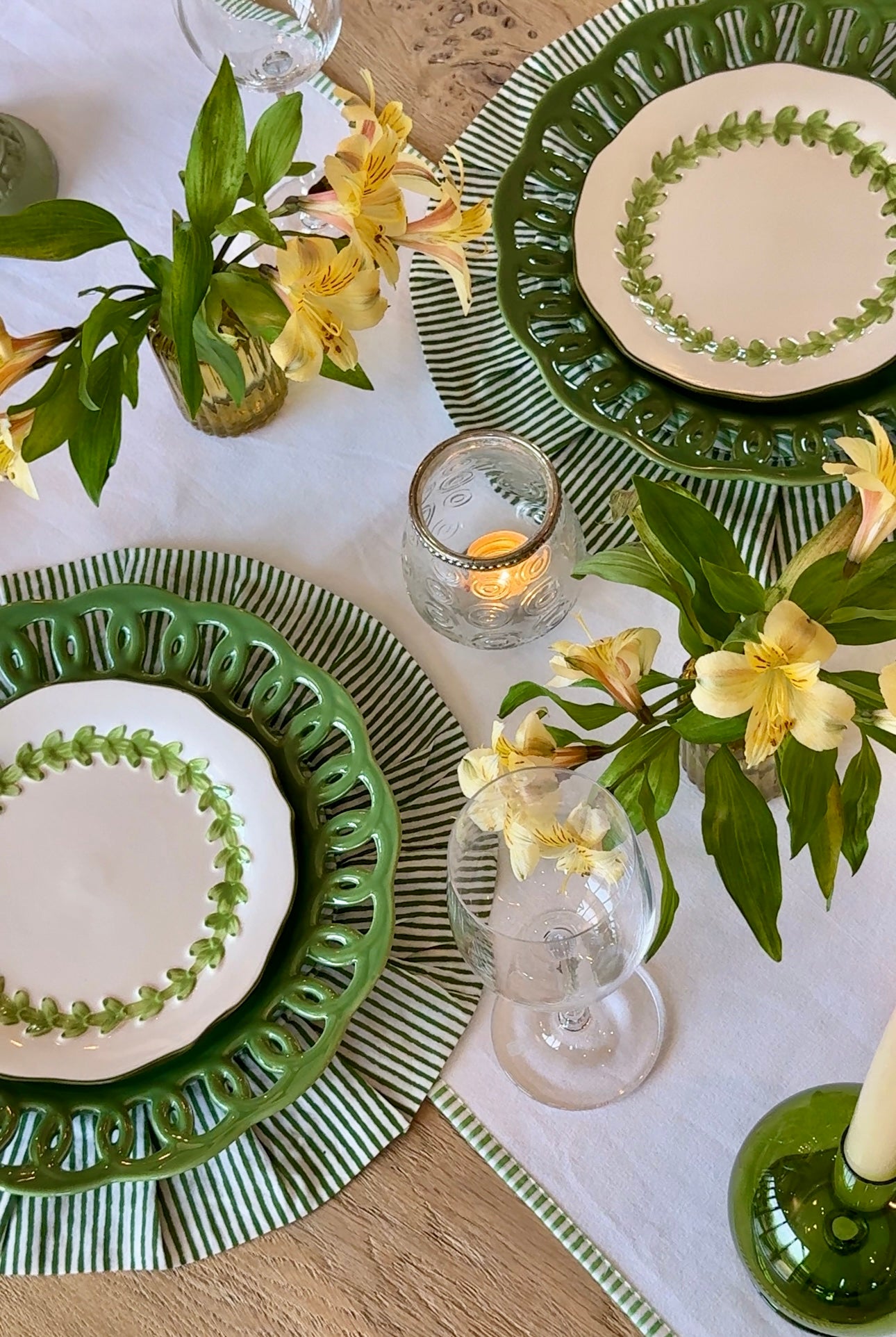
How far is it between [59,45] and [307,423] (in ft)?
1.32

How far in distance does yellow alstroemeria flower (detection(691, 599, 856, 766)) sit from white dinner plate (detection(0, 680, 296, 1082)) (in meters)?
0.29

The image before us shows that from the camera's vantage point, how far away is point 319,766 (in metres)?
0.72

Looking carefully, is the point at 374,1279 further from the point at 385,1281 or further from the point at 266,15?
the point at 266,15

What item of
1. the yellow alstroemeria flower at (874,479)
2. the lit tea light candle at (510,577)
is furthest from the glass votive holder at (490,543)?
the yellow alstroemeria flower at (874,479)

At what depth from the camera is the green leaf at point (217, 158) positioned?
0.61m

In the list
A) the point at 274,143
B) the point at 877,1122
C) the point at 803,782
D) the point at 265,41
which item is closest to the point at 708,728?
the point at 803,782

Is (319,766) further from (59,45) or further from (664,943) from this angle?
(59,45)

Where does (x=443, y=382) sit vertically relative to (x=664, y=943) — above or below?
above

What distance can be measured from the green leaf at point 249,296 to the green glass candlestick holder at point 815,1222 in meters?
0.48

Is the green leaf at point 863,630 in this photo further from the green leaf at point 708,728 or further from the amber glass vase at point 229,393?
the amber glass vase at point 229,393

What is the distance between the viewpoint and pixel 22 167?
89 centimetres

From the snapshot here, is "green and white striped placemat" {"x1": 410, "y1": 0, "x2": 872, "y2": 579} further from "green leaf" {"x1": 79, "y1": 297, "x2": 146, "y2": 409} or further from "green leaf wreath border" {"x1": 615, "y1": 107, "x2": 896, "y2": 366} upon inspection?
"green leaf" {"x1": 79, "y1": 297, "x2": 146, "y2": 409}

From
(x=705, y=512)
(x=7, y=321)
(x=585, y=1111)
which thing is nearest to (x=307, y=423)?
(x=7, y=321)

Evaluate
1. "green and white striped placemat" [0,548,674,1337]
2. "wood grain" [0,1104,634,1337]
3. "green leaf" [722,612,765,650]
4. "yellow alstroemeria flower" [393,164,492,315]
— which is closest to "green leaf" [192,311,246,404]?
"yellow alstroemeria flower" [393,164,492,315]
